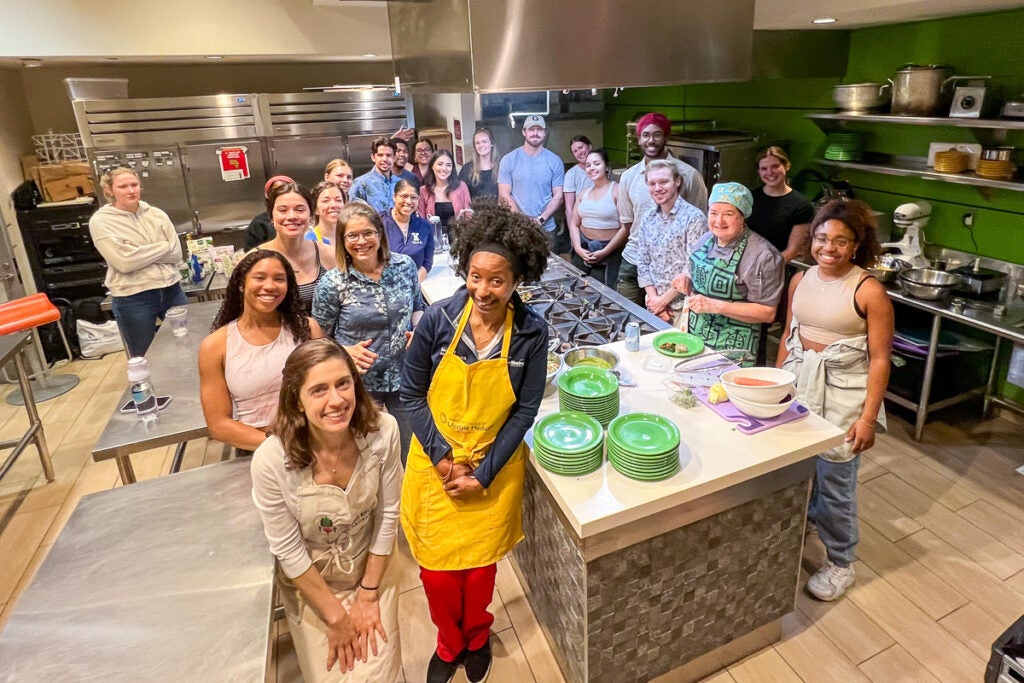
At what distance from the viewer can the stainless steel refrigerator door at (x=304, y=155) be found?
5668 mm

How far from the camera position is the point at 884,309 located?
2.10 m

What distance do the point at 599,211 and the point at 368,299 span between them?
7.35ft

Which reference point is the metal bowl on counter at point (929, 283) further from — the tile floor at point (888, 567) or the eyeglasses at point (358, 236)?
the eyeglasses at point (358, 236)

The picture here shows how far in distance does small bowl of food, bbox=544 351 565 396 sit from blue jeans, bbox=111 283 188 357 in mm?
2823

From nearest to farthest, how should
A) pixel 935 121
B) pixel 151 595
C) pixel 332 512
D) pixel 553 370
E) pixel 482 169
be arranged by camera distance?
pixel 151 595, pixel 332 512, pixel 553 370, pixel 935 121, pixel 482 169

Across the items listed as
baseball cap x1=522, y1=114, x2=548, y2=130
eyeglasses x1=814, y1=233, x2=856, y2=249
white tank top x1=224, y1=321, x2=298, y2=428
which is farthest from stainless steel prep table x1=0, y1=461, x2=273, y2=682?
baseball cap x1=522, y1=114, x2=548, y2=130

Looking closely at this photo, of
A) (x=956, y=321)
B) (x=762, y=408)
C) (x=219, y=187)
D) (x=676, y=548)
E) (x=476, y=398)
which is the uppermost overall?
(x=219, y=187)

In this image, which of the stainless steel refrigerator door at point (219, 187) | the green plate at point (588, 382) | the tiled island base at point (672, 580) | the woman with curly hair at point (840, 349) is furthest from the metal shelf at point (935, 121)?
the stainless steel refrigerator door at point (219, 187)

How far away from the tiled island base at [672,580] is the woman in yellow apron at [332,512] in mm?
536

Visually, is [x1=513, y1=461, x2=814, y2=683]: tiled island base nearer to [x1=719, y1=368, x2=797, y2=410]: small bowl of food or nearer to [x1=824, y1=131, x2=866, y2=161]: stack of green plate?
[x1=719, y1=368, x2=797, y2=410]: small bowl of food

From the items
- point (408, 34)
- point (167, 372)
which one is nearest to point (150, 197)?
point (167, 372)

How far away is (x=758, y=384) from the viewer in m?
1.99

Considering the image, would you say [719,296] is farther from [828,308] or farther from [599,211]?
[599,211]

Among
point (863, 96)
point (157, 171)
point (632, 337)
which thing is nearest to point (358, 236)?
point (632, 337)
